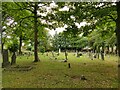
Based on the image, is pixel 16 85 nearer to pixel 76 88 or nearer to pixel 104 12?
pixel 76 88

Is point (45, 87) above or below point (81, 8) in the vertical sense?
below

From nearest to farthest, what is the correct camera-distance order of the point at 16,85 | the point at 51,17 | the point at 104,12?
the point at 16,85 → the point at 104,12 → the point at 51,17

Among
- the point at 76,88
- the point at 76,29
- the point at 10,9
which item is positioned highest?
the point at 10,9

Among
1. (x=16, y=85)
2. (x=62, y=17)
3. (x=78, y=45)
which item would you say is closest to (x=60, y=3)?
(x=62, y=17)

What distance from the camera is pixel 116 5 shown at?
51.6ft

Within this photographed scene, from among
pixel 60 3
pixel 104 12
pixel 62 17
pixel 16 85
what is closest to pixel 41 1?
pixel 60 3

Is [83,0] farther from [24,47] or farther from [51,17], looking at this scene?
[24,47]

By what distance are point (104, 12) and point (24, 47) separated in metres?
53.4

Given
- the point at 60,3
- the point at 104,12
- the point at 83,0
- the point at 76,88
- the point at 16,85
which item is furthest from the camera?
the point at 60,3

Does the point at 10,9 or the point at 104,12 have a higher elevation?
the point at 10,9

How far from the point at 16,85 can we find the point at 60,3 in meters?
8.42

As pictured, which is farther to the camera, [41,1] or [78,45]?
[78,45]

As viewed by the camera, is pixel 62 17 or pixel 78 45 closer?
pixel 62 17

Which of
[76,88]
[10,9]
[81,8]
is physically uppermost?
[10,9]
